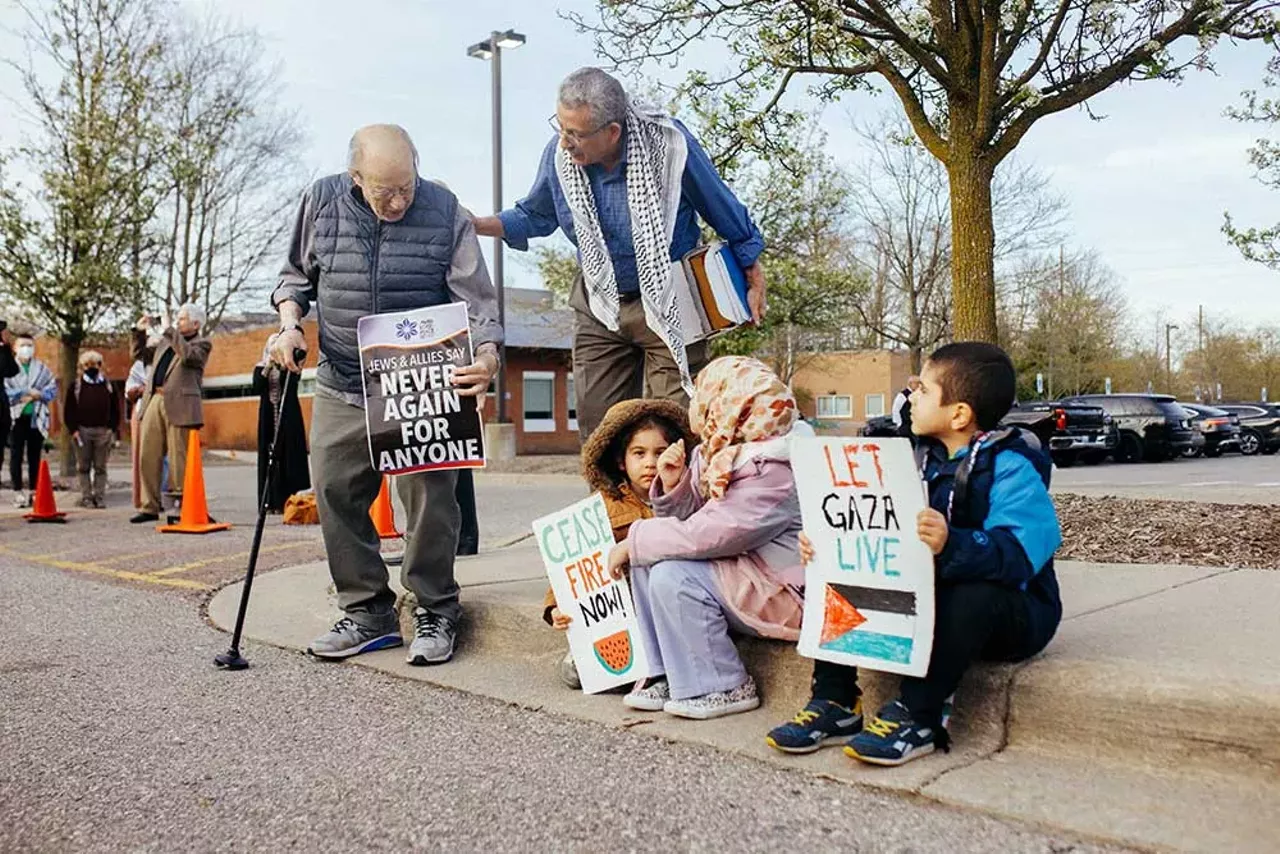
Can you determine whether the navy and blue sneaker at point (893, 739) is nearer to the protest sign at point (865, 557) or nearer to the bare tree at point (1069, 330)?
the protest sign at point (865, 557)

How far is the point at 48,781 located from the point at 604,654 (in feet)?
5.51

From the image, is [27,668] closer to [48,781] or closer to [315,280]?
[48,781]

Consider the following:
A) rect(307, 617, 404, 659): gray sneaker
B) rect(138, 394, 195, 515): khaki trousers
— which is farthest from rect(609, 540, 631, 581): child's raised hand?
rect(138, 394, 195, 515): khaki trousers

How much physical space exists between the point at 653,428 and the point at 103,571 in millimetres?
4854

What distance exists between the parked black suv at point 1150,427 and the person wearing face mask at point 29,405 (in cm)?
2024

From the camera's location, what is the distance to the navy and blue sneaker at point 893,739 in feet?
9.25

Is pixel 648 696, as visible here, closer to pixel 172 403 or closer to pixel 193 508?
pixel 193 508

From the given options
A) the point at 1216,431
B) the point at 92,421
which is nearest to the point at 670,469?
the point at 92,421

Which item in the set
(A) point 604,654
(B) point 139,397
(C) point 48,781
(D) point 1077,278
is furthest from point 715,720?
(D) point 1077,278

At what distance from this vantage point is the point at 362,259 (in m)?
4.37

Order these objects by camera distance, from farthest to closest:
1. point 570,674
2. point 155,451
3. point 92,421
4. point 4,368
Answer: point 92,421 < point 155,451 < point 4,368 < point 570,674

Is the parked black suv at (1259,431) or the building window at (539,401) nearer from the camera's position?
the parked black suv at (1259,431)

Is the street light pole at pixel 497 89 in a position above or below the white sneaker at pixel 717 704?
above

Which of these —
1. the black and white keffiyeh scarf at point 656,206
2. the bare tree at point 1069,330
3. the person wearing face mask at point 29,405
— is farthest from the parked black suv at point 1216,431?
the black and white keffiyeh scarf at point 656,206
